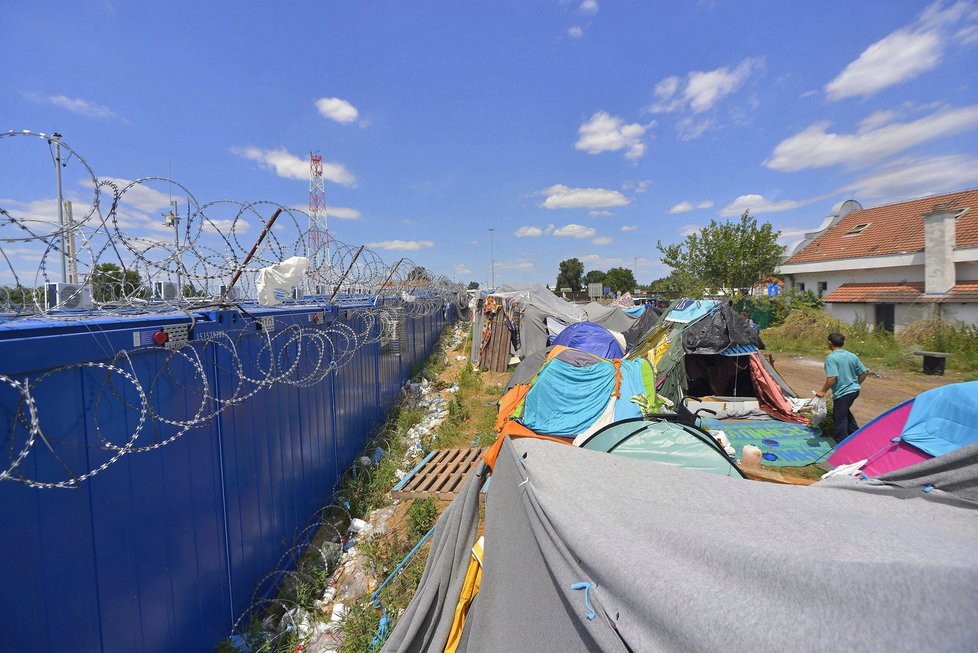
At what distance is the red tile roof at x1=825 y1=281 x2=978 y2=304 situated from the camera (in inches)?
568

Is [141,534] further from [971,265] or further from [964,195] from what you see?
[964,195]

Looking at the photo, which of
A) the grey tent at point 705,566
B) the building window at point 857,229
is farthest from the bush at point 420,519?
the building window at point 857,229

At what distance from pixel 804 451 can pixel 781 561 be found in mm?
6831

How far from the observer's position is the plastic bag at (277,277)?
3602 millimetres

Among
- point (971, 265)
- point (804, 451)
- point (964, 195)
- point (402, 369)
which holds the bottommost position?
point (804, 451)

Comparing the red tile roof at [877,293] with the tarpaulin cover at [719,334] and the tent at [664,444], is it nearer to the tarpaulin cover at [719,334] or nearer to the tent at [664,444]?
the tarpaulin cover at [719,334]

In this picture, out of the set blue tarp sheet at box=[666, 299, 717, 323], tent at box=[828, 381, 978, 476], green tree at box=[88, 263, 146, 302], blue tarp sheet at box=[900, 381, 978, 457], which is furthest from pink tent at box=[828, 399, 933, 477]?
green tree at box=[88, 263, 146, 302]

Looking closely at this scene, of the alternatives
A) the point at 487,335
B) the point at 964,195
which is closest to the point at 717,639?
the point at 487,335

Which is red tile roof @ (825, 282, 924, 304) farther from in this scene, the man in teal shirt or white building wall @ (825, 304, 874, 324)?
the man in teal shirt

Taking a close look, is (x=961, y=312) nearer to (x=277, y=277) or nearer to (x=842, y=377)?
(x=842, y=377)

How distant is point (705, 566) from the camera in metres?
1.40

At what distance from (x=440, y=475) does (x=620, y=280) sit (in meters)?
64.7

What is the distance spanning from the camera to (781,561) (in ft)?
4.00

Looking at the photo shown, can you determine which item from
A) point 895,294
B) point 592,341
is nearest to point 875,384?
point 592,341
